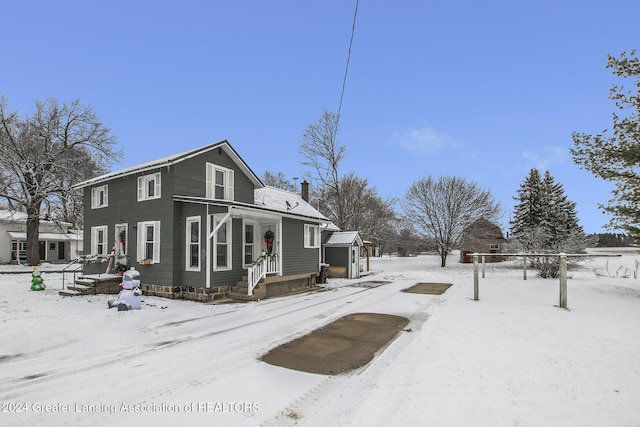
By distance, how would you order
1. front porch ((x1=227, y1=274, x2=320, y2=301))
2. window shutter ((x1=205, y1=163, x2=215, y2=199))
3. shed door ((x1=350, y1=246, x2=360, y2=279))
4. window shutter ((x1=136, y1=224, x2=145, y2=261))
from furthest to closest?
shed door ((x1=350, y1=246, x2=360, y2=279))
window shutter ((x1=205, y1=163, x2=215, y2=199))
window shutter ((x1=136, y1=224, x2=145, y2=261))
front porch ((x1=227, y1=274, x2=320, y2=301))

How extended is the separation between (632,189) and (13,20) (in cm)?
2568

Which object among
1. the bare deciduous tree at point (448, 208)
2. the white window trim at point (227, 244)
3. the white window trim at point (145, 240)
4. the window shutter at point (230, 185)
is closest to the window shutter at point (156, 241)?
the white window trim at point (145, 240)

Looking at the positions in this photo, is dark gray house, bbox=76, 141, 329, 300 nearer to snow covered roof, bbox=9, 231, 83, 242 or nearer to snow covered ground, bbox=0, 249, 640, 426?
snow covered ground, bbox=0, 249, 640, 426

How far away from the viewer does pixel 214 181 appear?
14.1 metres

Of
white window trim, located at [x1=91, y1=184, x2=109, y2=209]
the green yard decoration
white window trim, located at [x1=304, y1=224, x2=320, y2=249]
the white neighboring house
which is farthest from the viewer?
the white neighboring house

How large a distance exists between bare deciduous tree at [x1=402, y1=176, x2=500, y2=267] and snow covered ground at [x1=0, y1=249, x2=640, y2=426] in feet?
69.1

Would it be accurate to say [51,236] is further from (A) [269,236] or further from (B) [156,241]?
(A) [269,236]

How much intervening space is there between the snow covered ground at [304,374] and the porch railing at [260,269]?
2.58m

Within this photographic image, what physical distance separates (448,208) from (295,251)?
19.6m

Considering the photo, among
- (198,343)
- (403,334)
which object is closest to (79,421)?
(198,343)

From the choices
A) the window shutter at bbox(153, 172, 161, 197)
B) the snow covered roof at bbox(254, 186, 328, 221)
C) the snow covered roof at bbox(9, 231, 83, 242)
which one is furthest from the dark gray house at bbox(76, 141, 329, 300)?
the snow covered roof at bbox(9, 231, 83, 242)

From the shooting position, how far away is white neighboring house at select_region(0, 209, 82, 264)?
→ 27.6 m

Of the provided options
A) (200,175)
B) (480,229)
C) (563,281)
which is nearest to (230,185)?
(200,175)

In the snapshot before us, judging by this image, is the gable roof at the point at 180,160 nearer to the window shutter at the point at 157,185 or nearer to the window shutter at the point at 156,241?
the window shutter at the point at 157,185
